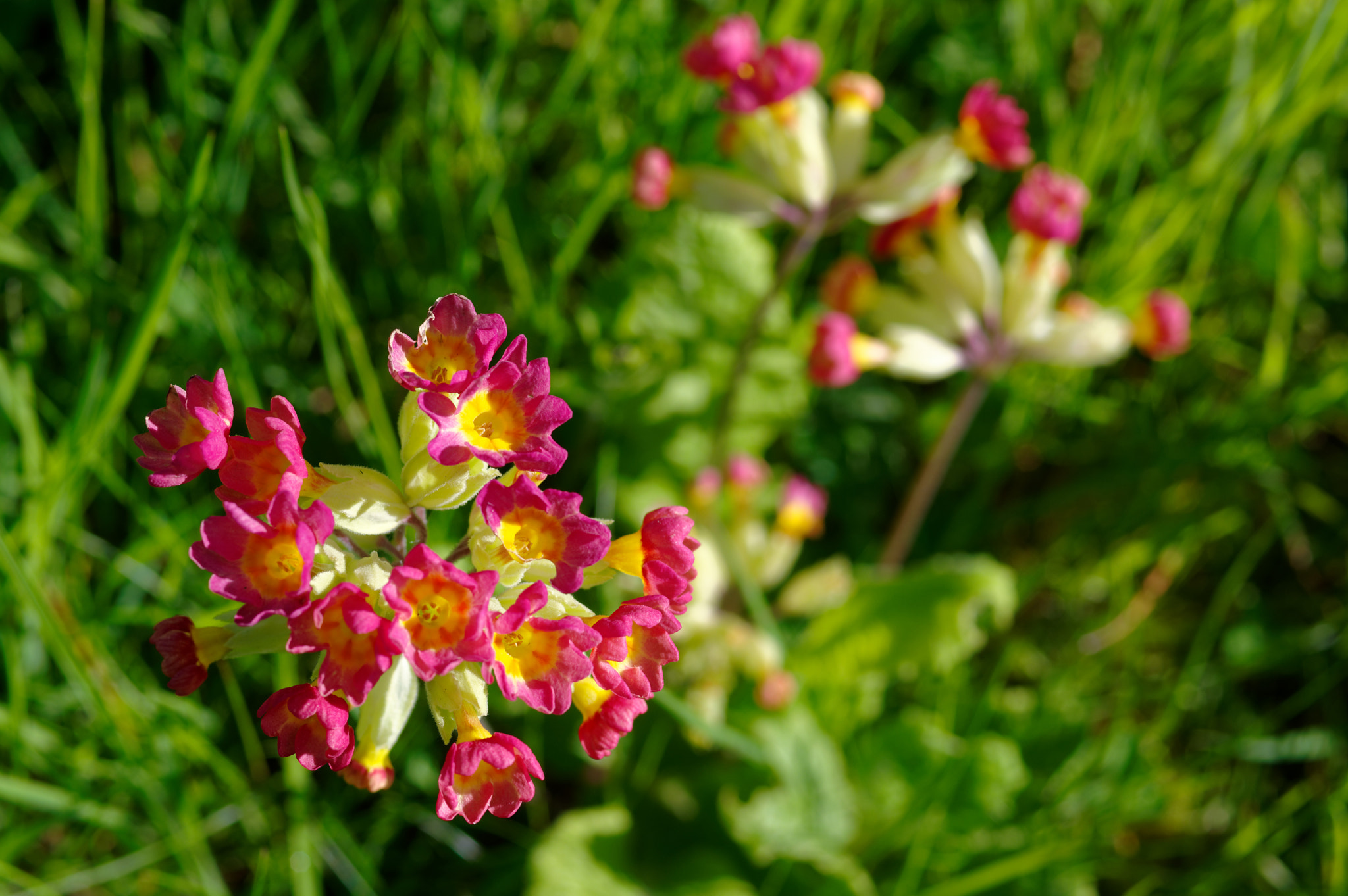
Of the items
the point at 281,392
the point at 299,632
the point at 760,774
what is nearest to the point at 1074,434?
the point at 760,774

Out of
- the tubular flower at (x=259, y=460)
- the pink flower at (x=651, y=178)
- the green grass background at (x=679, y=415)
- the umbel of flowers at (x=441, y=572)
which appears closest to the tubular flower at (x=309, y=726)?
the umbel of flowers at (x=441, y=572)

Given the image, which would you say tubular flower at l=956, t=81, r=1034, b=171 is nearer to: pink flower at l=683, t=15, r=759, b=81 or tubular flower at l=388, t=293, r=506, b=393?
pink flower at l=683, t=15, r=759, b=81

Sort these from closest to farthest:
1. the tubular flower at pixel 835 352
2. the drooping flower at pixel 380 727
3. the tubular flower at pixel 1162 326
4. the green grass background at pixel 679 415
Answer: the drooping flower at pixel 380 727 < the green grass background at pixel 679 415 < the tubular flower at pixel 835 352 < the tubular flower at pixel 1162 326

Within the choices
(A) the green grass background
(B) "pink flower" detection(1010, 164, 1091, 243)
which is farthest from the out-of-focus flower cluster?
(B) "pink flower" detection(1010, 164, 1091, 243)

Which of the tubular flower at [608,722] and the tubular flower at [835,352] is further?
the tubular flower at [835,352]

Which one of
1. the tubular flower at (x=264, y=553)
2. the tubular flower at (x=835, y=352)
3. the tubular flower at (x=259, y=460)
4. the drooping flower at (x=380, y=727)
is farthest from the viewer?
the tubular flower at (x=835, y=352)

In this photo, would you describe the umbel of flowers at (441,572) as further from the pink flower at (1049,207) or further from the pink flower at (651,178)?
the pink flower at (1049,207)

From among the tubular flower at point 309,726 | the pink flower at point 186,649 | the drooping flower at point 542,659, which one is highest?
the drooping flower at point 542,659

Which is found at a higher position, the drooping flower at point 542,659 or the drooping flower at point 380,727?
the drooping flower at point 542,659

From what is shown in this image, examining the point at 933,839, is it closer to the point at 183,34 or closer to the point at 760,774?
the point at 760,774
